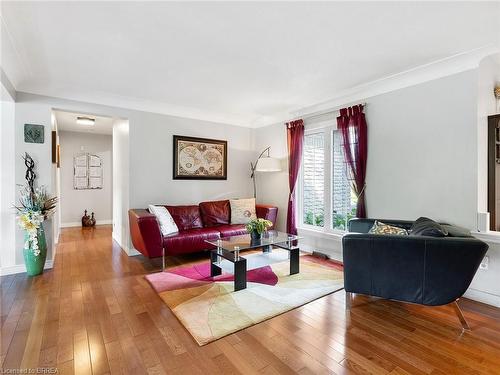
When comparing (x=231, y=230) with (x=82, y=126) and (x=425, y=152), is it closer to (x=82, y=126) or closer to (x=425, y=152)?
(x=425, y=152)

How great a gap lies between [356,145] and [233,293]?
99.6 inches

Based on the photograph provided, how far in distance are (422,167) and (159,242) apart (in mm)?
3391

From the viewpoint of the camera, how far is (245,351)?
1.85m

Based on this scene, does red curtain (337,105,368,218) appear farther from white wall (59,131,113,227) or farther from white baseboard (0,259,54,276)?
white wall (59,131,113,227)

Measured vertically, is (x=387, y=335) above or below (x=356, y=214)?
below

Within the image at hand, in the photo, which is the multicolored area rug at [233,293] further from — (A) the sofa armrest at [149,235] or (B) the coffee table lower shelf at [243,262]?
(A) the sofa armrest at [149,235]

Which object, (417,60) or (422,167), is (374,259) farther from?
(417,60)

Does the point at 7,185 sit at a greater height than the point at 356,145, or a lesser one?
lesser

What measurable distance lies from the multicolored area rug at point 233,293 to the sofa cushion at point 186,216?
80cm

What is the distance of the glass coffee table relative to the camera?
9.47 feet

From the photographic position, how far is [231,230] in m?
4.19

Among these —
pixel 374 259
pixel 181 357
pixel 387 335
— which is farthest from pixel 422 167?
pixel 181 357

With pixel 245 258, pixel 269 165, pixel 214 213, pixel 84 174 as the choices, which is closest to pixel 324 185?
pixel 269 165

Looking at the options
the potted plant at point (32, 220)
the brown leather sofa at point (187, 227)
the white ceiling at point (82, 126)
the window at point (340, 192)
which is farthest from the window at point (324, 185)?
the white ceiling at point (82, 126)
